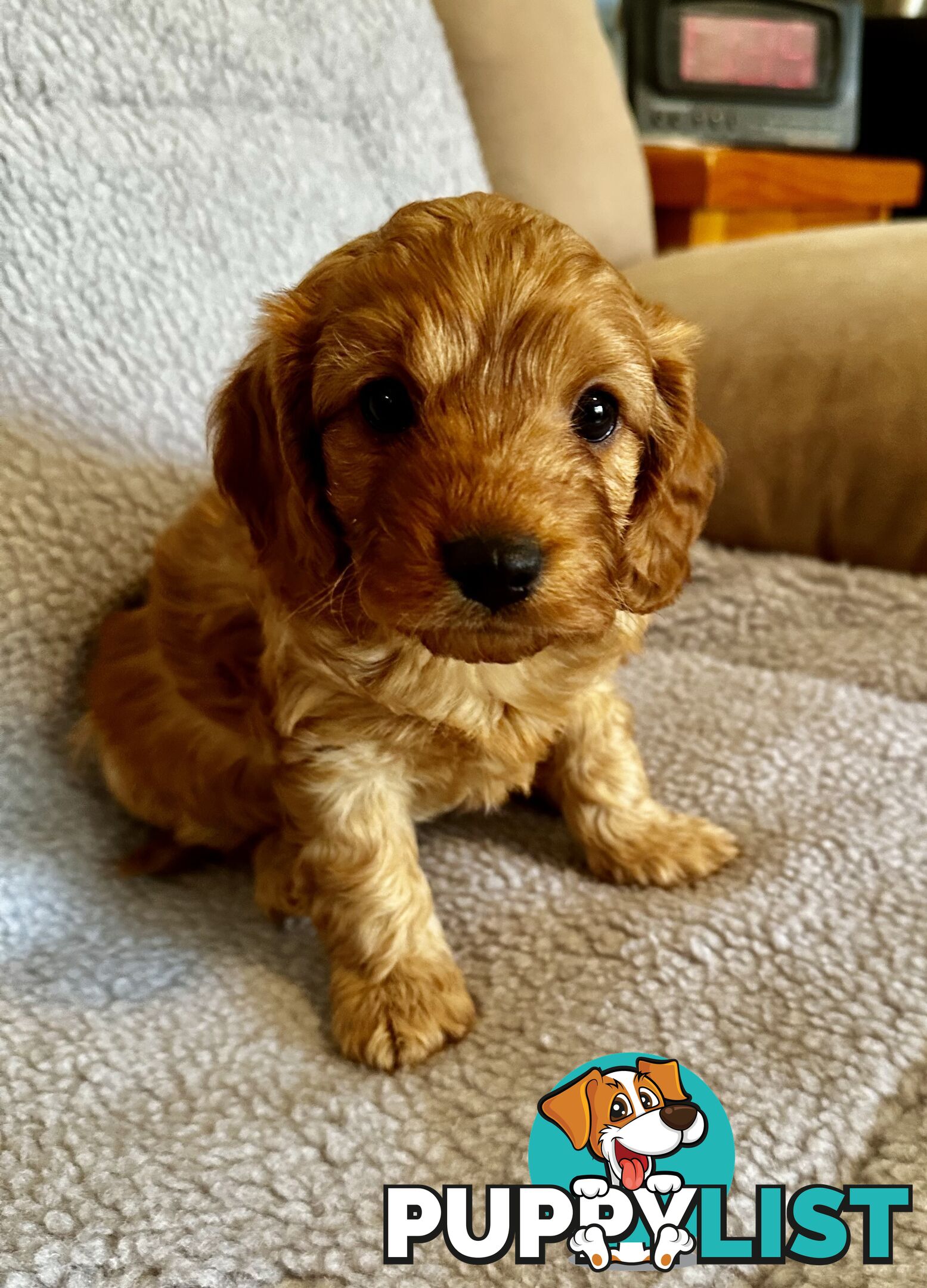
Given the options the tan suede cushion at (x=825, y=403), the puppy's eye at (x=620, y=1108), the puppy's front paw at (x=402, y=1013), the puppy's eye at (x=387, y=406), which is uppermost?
the puppy's eye at (x=387, y=406)

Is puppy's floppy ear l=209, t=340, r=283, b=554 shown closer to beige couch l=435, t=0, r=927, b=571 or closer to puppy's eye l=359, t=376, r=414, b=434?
puppy's eye l=359, t=376, r=414, b=434

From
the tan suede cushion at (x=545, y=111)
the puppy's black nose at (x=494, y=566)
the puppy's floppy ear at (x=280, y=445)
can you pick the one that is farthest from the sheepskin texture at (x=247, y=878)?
the puppy's black nose at (x=494, y=566)

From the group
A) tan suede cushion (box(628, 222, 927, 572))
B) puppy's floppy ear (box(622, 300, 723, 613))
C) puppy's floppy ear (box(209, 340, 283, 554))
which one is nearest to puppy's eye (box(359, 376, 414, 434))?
puppy's floppy ear (box(209, 340, 283, 554))

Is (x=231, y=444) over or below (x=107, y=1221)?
over

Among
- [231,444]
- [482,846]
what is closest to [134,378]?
Answer: [231,444]

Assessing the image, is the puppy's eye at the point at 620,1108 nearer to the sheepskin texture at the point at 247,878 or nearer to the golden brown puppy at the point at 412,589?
the sheepskin texture at the point at 247,878

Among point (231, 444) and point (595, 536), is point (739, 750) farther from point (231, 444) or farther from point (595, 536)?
point (231, 444)
